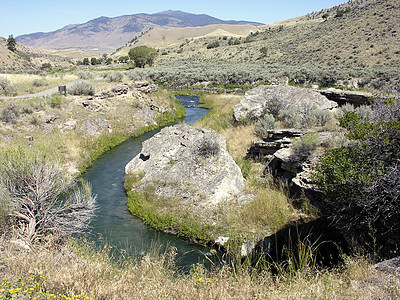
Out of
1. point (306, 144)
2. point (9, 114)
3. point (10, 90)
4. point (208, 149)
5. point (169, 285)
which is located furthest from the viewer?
point (10, 90)

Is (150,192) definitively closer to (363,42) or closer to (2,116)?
(2,116)

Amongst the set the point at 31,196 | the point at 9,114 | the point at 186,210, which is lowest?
the point at 186,210

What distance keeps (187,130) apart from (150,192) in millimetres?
3785

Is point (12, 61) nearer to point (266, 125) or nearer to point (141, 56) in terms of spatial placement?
point (141, 56)

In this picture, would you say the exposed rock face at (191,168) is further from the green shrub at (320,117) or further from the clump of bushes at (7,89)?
the clump of bushes at (7,89)

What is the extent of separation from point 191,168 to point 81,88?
1688 cm

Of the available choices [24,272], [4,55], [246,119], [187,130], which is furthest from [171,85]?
[4,55]

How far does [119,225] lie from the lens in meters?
10.5

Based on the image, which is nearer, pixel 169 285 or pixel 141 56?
pixel 169 285

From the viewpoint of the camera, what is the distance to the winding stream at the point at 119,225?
353 inches

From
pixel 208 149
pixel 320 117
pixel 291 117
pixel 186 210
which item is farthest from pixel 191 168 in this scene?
pixel 320 117

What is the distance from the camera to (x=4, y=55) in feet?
228

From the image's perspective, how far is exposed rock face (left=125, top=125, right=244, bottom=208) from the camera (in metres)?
11.6

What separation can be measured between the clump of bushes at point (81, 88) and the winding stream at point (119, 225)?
10035mm
